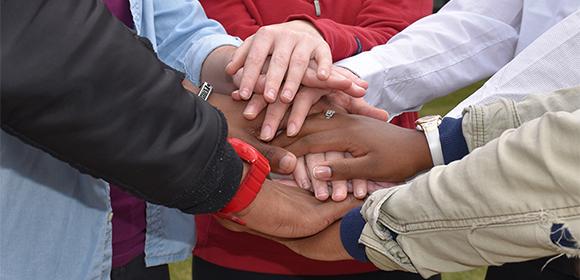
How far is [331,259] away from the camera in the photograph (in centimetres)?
188

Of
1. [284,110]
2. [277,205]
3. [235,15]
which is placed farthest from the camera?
[235,15]

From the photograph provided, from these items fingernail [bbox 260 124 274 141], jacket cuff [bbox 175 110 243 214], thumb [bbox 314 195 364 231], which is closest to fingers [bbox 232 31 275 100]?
fingernail [bbox 260 124 274 141]

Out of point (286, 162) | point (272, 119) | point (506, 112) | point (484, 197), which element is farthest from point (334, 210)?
point (484, 197)

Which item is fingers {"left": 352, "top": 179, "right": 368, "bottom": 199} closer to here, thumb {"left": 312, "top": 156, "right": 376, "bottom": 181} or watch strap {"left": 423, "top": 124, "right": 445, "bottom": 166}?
thumb {"left": 312, "top": 156, "right": 376, "bottom": 181}

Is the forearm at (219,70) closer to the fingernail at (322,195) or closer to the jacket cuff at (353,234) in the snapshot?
the fingernail at (322,195)

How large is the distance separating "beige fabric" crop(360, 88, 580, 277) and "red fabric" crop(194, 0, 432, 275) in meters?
0.43

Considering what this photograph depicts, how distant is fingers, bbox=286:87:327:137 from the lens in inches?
80.1

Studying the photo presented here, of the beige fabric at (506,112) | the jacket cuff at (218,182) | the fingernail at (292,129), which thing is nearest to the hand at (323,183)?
the fingernail at (292,129)

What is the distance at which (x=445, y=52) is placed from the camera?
2232 mm

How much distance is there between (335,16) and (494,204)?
0.92m

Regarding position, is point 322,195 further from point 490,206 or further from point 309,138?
point 490,206

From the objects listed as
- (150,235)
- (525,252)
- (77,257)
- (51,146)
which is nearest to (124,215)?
(150,235)

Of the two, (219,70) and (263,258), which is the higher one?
(219,70)

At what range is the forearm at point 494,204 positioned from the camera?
55.4 inches
